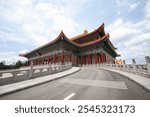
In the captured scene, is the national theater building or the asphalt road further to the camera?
the national theater building

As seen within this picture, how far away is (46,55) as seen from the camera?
34.7 metres

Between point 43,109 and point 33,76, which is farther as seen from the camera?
point 33,76

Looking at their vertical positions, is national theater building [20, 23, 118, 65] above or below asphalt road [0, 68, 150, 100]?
above

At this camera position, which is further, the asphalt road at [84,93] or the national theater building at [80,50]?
the national theater building at [80,50]

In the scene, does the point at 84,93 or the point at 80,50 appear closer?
the point at 84,93

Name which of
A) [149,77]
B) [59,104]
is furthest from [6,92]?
A: [149,77]

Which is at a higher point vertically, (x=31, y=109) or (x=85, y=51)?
(x=85, y=51)

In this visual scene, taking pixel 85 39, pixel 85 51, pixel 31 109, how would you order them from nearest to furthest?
pixel 31 109
pixel 85 51
pixel 85 39

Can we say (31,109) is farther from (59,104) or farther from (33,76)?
(33,76)

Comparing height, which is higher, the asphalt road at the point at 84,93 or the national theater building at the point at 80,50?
the national theater building at the point at 80,50

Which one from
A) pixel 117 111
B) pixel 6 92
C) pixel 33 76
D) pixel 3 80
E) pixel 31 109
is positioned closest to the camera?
pixel 117 111

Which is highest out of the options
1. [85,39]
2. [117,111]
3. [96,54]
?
[85,39]

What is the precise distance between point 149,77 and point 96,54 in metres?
21.9

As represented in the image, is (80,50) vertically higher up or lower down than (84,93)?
higher up
